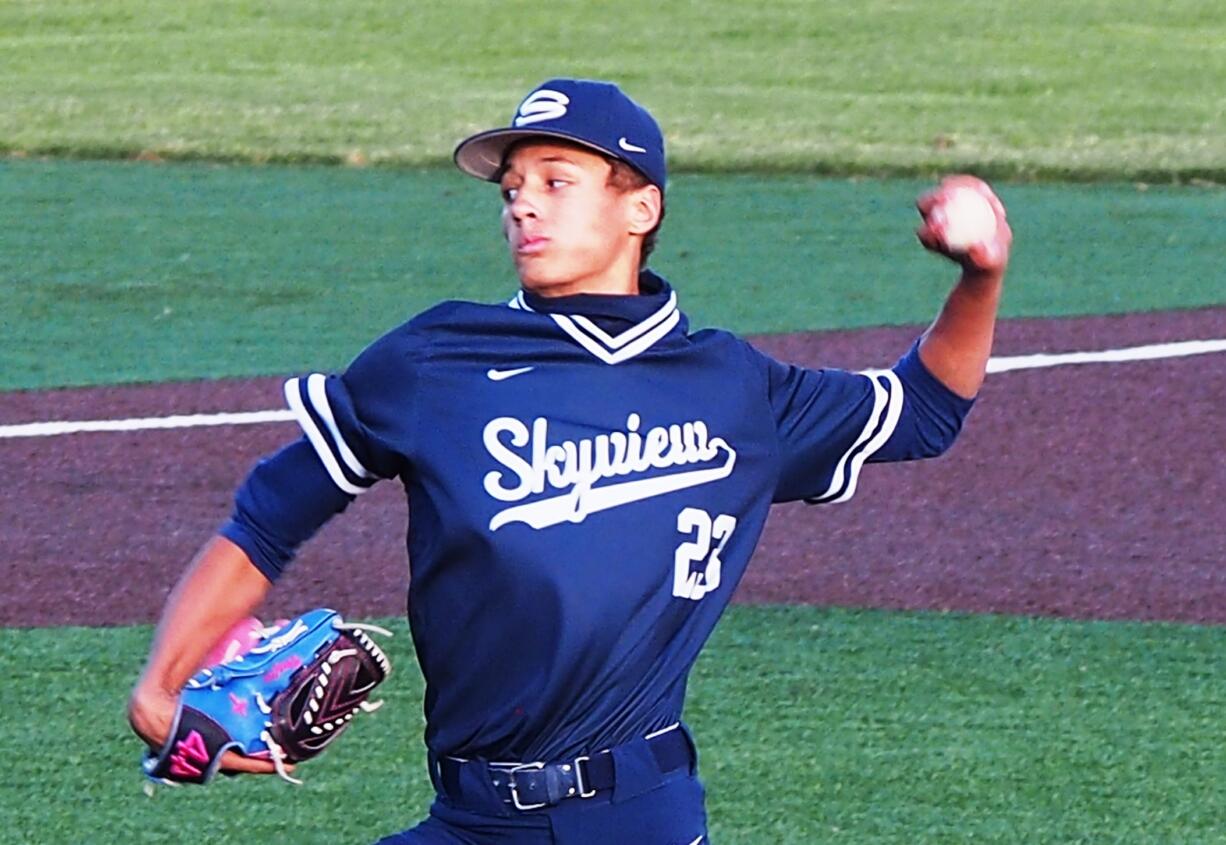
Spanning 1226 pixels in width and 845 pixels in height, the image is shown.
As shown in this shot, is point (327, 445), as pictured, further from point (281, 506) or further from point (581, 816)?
point (581, 816)

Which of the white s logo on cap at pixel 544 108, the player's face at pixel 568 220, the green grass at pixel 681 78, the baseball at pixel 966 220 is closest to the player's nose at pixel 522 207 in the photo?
the player's face at pixel 568 220

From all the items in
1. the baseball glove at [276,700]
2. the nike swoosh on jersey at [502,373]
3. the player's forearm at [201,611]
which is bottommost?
the baseball glove at [276,700]

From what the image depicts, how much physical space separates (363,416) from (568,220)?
405 millimetres

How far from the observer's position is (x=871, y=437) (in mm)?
3389

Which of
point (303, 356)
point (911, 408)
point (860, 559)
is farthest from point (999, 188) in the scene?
point (911, 408)

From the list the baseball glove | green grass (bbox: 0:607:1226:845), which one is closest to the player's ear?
the baseball glove

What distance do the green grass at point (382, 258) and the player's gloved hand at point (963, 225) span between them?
5.53 metres

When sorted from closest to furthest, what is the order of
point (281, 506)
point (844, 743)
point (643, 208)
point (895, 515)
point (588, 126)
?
point (281, 506) < point (588, 126) < point (643, 208) < point (844, 743) < point (895, 515)

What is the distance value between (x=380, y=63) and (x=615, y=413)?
13.7 m

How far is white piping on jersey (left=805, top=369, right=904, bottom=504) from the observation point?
3.38 m

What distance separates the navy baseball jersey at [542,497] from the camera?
3.05 metres

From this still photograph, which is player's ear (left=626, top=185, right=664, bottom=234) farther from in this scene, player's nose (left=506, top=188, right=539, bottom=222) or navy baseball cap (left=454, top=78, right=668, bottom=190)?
player's nose (left=506, top=188, right=539, bottom=222)

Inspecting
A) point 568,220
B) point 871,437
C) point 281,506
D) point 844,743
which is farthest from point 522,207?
point 844,743

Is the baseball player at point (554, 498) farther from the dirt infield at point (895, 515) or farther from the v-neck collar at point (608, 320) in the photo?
the dirt infield at point (895, 515)
